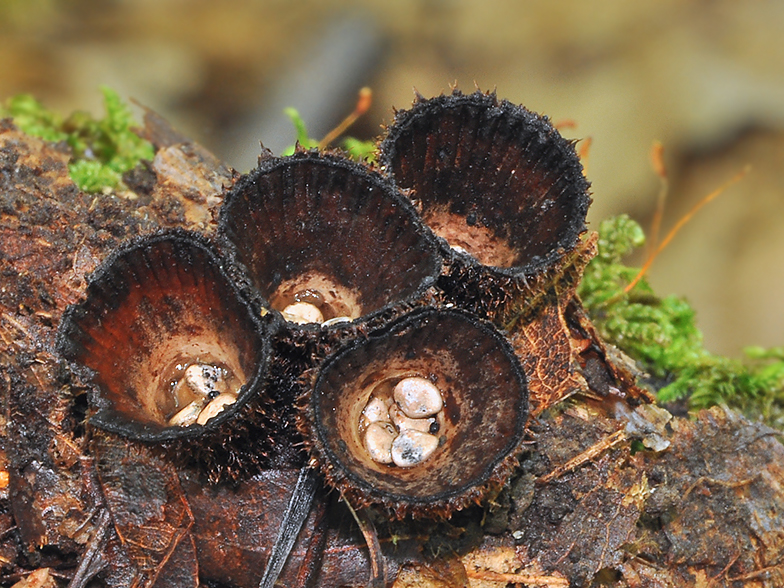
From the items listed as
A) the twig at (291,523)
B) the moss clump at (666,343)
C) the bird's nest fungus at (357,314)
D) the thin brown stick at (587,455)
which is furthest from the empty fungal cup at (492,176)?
the twig at (291,523)

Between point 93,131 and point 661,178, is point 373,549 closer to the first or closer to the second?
point 93,131

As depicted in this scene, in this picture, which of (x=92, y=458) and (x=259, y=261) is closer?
(x=92, y=458)

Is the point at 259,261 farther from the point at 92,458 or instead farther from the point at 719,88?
the point at 719,88

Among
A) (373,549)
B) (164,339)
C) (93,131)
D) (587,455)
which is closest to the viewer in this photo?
(373,549)

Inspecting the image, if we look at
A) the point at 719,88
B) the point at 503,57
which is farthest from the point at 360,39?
the point at 719,88

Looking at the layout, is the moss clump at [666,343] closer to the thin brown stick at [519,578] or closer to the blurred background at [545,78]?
the thin brown stick at [519,578]

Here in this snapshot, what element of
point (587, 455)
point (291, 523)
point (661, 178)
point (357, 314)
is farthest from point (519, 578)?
point (661, 178)
